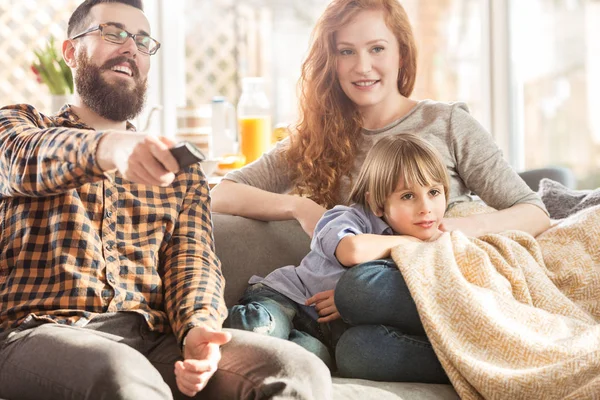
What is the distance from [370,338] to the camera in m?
1.77

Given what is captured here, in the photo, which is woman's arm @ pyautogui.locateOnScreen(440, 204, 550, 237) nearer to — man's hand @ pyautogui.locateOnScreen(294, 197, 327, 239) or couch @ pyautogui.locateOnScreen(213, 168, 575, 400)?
man's hand @ pyautogui.locateOnScreen(294, 197, 327, 239)

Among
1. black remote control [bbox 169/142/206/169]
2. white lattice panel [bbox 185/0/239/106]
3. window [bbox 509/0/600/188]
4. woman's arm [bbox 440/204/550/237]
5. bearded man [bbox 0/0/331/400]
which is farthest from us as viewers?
window [bbox 509/0/600/188]

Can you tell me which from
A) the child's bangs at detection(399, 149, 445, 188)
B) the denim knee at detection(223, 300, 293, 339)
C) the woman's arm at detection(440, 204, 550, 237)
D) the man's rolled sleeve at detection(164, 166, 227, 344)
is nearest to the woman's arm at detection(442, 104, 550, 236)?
the woman's arm at detection(440, 204, 550, 237)

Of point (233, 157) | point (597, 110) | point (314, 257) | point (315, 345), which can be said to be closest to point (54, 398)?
point (315, 345)

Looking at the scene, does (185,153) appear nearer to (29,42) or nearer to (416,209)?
(416,209)

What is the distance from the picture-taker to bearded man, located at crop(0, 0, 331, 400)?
1.39m

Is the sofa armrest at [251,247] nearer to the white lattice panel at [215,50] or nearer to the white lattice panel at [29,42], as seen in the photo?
the white lattice panel at [29,42]

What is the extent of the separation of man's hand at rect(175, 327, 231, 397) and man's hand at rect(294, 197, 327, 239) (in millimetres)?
630

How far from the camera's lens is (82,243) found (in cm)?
164

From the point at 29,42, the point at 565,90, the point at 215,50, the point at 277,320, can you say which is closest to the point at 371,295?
the point at 277,320

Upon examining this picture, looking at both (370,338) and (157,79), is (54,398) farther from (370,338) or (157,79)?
(157,79)

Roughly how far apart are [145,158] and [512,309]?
86 centimetres

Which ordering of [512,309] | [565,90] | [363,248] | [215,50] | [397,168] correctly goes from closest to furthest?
[512,309] < [363,248] < [397,168] < [215,50] < [565,90]

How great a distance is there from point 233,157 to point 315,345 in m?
1.35
